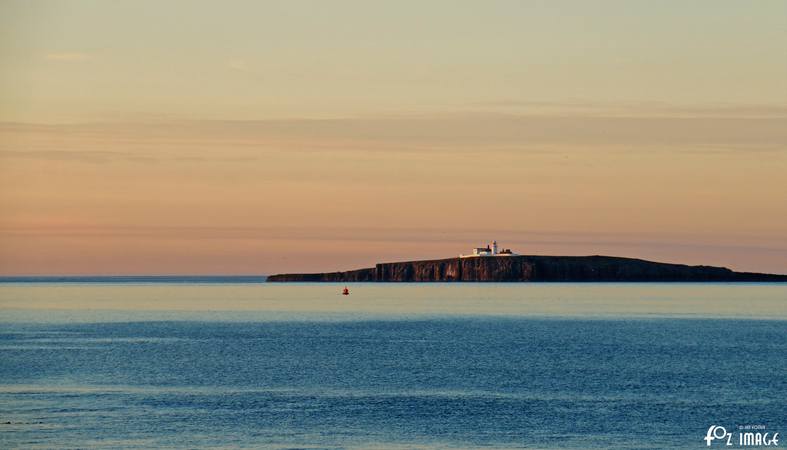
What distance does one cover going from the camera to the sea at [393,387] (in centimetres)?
4428

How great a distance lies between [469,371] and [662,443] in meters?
24.6

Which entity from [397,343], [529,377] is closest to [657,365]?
[529,377]

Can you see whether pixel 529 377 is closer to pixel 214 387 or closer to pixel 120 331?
pixel 214 387

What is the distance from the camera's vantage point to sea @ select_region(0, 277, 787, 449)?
4428cm

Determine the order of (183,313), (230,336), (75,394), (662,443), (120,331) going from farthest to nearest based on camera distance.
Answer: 1. (183,313)
2. (120,331)
3. (230,336)
4. (75,394)
5. (662,443)

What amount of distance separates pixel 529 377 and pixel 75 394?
24.7m

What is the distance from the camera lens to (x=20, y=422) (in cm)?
4669

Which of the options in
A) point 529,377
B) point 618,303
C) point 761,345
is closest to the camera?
point 529,377

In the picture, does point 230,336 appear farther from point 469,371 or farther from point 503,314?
point 503,314

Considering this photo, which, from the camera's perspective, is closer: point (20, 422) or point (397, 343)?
point (20, 422)

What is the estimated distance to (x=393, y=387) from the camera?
193ft

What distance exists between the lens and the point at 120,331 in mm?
109500

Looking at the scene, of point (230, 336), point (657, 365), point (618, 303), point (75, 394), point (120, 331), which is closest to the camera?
point (75, 394)

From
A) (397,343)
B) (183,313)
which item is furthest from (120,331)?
(183,313)
